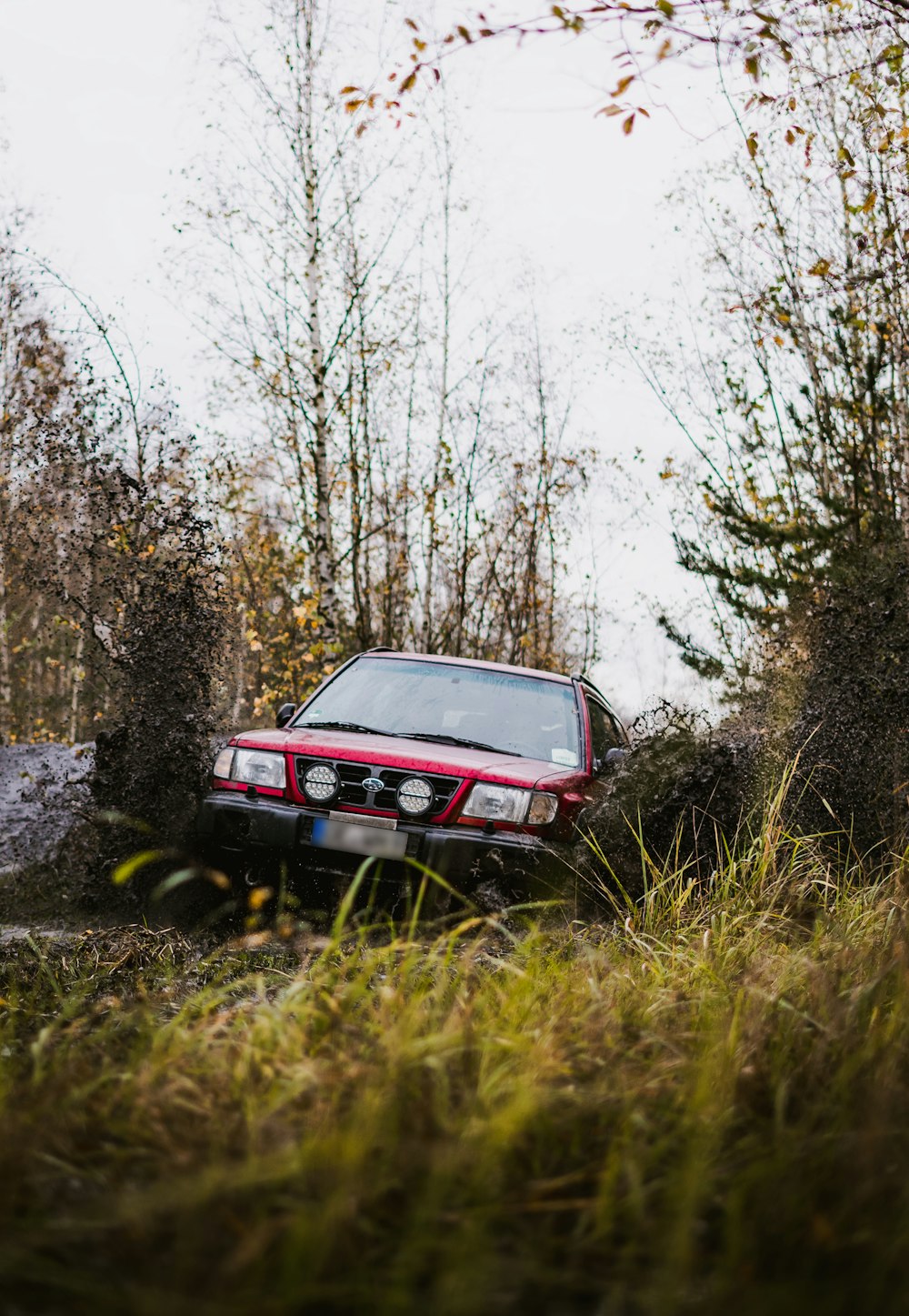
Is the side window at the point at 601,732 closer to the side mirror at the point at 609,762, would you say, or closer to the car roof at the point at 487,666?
the side mirror at the point at 609,762

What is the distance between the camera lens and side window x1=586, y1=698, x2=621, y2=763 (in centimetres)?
621

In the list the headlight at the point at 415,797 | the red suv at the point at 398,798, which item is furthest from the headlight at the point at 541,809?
the headlight at the point at 415,797

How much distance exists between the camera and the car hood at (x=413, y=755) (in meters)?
4.98

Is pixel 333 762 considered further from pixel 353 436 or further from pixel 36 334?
pixel 36 334

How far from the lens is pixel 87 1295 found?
1496mm

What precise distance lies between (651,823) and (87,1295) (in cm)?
397

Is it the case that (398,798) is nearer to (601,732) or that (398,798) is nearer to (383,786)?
(383,786)

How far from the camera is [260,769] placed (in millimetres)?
5176

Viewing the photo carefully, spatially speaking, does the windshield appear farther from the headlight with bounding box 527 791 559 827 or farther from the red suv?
the headlight with bounding box 527 791 559 827

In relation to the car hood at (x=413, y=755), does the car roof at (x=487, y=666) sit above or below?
above

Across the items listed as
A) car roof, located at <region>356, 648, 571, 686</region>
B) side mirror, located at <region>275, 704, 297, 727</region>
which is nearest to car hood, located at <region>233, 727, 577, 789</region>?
side mirror, located at <region>275, 704, 297, 727</region>

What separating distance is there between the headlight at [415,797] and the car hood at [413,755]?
0.08 metres

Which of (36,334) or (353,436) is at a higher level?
(36,334)

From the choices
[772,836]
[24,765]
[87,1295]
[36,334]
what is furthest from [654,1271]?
[36,334]
